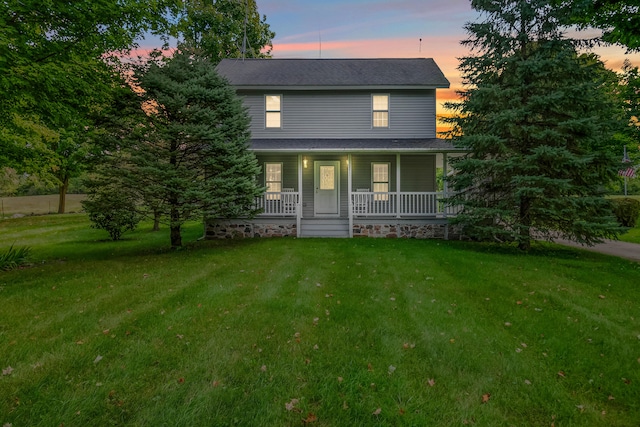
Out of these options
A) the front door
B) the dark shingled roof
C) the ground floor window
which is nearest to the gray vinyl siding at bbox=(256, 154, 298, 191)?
the ground floor window

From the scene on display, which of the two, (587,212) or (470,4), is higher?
(470,4)

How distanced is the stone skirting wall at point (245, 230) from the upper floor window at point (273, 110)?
4.41 metres

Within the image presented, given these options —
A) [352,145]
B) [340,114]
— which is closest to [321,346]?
[352,145]

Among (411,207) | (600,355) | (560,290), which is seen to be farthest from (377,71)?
(600,355)

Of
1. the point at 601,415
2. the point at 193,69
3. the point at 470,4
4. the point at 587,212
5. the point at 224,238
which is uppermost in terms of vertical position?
the point at 470,4

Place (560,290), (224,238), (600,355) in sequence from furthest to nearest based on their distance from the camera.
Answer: (224,238) → (560,290) → (600,355)

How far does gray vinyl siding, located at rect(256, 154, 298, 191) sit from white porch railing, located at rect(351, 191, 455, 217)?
262cm

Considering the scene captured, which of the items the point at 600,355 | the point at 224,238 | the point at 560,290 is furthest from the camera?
the point at 224,238

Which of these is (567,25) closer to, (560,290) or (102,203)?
(560,290)

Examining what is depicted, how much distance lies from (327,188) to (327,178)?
0.42m

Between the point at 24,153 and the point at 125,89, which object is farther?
the point at 24,153

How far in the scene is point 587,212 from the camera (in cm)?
829

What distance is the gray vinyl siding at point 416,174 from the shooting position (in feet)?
43.0

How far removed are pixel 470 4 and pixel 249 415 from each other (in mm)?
11014
